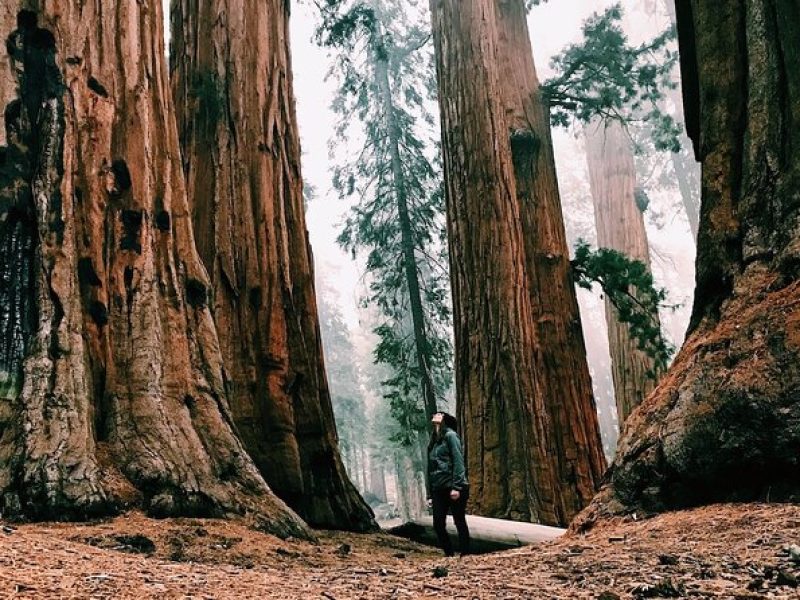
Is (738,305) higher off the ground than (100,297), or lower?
lower

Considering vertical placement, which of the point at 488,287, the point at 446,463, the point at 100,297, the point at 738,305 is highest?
the point at 488,287

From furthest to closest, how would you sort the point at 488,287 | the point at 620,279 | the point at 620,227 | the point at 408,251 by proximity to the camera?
the point at 620,227 → the point at 408,251 → the point at 620,279 → the point at 488,287

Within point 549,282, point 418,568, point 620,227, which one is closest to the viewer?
point 418,568

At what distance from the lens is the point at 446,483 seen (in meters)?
5.33

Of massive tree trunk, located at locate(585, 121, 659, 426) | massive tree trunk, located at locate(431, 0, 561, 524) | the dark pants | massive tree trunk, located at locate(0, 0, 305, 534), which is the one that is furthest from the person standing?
massive tree trunk, located at locate(585, 121, 659, 426)

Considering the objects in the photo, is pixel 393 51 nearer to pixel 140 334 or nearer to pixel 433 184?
pixel 433 184

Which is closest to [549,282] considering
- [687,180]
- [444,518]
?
[444,518]

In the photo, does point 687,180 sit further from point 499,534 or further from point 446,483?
point 446,483

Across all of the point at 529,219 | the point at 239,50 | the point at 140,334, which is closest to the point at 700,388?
the point at 140,334

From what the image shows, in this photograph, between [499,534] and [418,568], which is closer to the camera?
[418,568]

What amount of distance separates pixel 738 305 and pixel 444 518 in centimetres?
279

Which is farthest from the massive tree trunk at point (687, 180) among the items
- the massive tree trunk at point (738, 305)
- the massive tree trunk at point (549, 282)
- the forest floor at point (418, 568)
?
the forest floor at point (418, 568)

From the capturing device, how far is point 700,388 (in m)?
3.30

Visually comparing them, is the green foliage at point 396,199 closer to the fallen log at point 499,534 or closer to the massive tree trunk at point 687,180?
the fallen log at point 499,534
